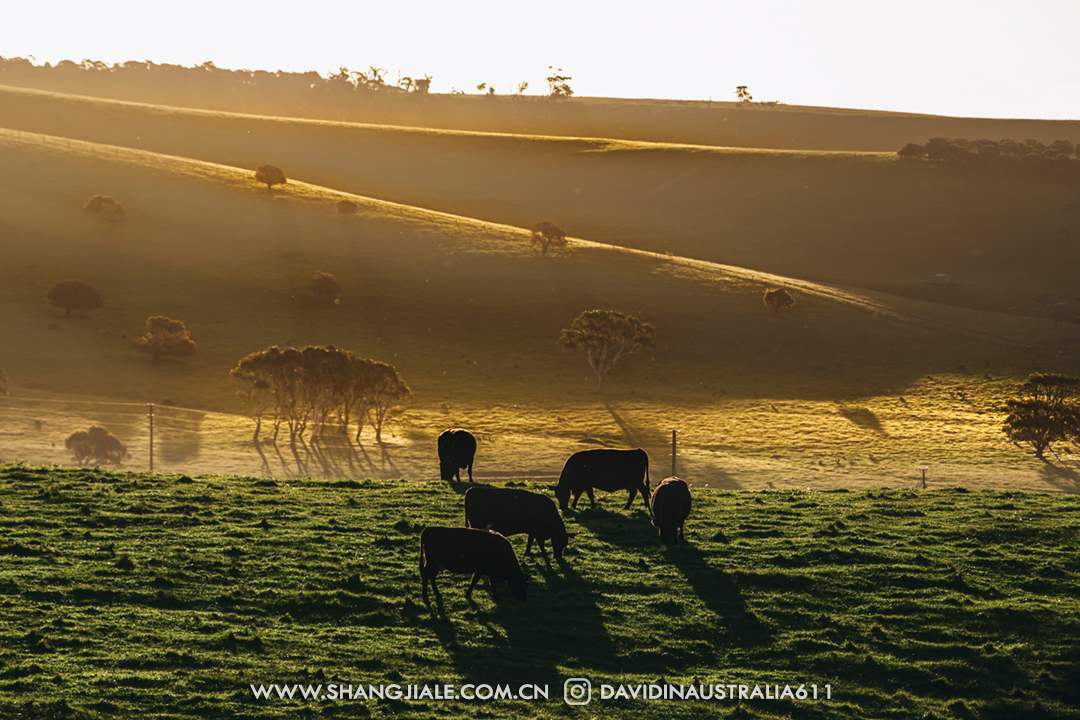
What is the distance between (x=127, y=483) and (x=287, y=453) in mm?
23296

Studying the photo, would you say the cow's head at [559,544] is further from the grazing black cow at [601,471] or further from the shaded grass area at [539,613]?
the grazing black cow at [601,471]

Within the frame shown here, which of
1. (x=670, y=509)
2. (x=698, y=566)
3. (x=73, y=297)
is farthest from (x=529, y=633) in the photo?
(x=73, y=297)

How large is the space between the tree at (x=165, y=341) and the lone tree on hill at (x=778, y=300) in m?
55.1

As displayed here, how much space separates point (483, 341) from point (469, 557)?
61.0m

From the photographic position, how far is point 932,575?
1814 cm

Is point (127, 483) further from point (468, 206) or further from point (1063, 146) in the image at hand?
point (1063, 146)

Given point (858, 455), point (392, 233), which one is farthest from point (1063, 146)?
point (858, 455)

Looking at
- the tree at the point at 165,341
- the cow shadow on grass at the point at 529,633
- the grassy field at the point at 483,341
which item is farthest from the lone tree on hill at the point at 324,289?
the cow shadow on grass at the point at 529,633

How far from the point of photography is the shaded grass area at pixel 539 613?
43.1 ft

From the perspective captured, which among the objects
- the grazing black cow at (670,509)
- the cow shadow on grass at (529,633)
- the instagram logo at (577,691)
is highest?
the grazing black cow at (670,509)

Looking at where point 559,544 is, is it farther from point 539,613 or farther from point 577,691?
point 577,691

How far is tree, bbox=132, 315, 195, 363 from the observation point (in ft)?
219

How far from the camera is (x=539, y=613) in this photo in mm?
15898

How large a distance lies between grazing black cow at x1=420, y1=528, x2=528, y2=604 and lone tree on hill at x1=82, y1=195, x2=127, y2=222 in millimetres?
93134
